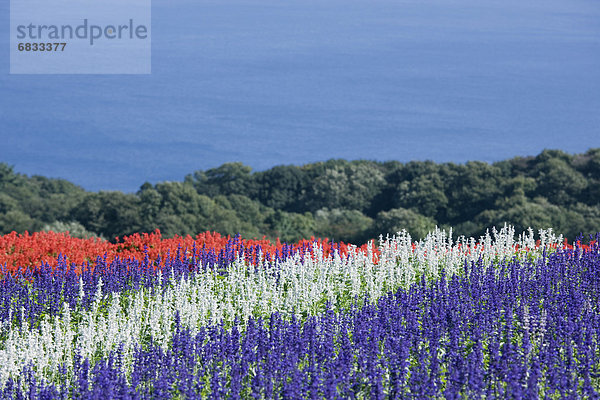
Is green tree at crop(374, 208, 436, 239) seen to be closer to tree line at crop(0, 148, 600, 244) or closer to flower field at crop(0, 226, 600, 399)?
tree line at crop(0, 148, 600, 244)

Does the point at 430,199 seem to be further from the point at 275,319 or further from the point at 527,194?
the point at 275,319

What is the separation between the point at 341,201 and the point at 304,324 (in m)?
31.4

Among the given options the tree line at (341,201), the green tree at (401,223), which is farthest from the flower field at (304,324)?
the tree line at (341,201)

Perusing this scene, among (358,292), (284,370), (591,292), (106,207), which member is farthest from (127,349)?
(106,207)

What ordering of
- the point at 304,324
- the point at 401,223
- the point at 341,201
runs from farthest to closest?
1. the point at 341,201
2. the point at 401,223
3. the point at 304,324

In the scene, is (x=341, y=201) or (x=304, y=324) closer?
(x=304, y=324)

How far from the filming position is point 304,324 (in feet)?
33.1

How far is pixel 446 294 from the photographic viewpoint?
1150 centimetres

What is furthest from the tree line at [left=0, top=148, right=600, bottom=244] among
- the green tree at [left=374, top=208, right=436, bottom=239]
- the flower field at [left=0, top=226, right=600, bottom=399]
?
the flower field at [left=0, top=226, right=600, bottom=399]

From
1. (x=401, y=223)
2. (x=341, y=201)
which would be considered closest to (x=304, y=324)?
(x=401, y=223)

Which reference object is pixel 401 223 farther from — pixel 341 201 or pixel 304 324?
pixel 304 324

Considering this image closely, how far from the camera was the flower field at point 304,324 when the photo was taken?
8016 millimetres

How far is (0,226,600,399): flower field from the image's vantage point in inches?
316

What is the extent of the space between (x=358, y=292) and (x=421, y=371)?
4.31 meters
